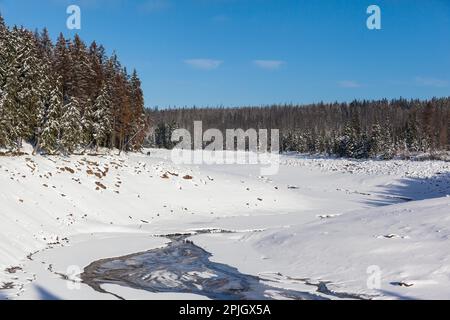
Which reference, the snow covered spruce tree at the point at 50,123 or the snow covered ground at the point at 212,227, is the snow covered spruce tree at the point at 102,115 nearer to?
the snow covered ground at the point at 212,227

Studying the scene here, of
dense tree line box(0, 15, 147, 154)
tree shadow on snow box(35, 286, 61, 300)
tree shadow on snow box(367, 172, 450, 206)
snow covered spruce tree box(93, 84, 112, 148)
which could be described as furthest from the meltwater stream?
tree shadow on snow box(367, 172, 450, 206)

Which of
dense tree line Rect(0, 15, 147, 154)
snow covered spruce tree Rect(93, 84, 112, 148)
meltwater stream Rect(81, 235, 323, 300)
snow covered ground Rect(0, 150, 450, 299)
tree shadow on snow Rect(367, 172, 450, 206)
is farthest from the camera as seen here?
tree shadow on snow Rect(367, 172, 450, 206)

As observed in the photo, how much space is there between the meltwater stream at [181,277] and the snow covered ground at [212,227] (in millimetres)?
784

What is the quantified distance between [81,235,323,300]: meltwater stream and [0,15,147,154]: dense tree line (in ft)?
75.4

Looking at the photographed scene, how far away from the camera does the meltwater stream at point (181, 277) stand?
15.7 metres

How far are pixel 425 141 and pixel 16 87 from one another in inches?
3614

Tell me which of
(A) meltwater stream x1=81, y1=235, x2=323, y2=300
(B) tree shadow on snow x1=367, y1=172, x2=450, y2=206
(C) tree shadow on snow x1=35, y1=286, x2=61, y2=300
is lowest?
(B) tree shadow on snow x1=367, y1=172, x2=450, y2=206

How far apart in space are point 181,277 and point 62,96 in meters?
36.9

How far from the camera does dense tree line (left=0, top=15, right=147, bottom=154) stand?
42.2 m

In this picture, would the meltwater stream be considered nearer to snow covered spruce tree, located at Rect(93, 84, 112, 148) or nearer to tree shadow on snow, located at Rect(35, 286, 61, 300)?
tree shadow on snow, located at Rect(35, 286, 61, 300)

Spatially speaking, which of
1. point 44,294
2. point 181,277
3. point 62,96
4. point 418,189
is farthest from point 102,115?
point 44,294

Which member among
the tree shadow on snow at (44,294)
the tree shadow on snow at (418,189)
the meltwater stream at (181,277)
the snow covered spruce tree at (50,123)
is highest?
the snow covered spruce tree at (50,123)

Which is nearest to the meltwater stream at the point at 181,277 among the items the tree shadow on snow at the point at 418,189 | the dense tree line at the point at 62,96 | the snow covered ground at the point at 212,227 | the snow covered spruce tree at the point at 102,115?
the snow covered ground at the point at 212,227
